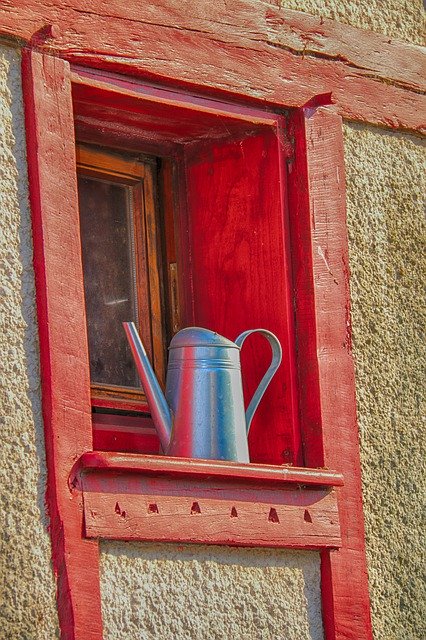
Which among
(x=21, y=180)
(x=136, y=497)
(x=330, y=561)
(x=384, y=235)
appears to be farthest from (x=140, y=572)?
(x=384, y=235)

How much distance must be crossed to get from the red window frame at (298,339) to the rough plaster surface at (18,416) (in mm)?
30

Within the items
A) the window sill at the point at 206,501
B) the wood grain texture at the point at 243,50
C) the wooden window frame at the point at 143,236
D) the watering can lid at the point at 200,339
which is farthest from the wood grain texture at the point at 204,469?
the wood grain texture at the point at 243,50

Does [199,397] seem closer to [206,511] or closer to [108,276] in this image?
[206,511]

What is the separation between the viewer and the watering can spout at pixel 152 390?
5422 mm

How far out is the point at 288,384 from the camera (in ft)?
18.5

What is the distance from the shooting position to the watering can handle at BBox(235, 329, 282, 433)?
556 centimetres

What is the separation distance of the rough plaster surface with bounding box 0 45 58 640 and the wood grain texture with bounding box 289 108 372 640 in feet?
2.95

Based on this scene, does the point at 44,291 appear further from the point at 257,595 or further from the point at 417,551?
the point at 417,551

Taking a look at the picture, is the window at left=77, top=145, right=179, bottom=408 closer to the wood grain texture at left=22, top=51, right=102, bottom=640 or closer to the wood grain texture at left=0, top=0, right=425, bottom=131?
the wood grain texture at left=0, top=0, right=425, bottom=131

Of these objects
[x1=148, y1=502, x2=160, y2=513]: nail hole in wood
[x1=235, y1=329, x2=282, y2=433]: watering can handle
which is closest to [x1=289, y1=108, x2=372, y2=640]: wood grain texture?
[x1=235, y1=329, x2=282, y2=433]: watering can handle

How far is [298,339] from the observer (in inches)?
225

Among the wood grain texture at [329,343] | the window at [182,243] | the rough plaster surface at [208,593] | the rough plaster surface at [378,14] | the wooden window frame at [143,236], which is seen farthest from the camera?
the rough plaster surface at [378,14]

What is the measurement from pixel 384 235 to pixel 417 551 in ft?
2.94

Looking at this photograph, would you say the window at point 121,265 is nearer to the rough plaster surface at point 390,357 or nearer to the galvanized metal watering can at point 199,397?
the galvanized metal watering can at point 199,397
